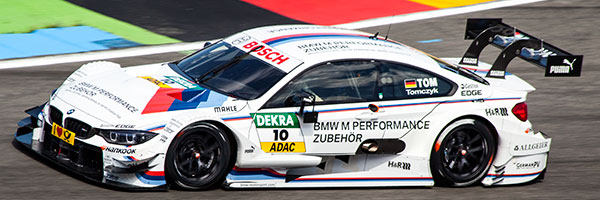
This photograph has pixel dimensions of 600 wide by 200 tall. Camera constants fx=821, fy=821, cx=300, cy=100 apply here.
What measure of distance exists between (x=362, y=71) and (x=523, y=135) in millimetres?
1787

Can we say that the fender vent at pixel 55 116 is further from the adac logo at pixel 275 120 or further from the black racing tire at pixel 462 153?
the black racing tire at pixel 462 153

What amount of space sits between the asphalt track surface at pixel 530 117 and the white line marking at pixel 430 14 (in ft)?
0.84

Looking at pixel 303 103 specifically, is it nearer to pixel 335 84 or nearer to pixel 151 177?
pixel 335 84

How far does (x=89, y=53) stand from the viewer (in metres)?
11.8

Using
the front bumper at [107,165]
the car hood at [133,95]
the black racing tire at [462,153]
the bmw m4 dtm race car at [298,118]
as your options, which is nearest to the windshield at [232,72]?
the bmw m4 dtm race car at [298,118]

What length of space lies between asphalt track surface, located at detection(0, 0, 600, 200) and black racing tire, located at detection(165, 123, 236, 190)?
0.11 meters

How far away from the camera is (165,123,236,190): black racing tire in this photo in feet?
21.6

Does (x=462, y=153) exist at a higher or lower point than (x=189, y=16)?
lower

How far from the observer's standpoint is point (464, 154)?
7668 millimetres

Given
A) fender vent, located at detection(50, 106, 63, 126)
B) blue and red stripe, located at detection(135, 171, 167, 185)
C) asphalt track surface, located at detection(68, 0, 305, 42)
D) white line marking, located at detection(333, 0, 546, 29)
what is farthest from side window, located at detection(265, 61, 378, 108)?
white line marking, located at detection(333, 0, 546, 29)

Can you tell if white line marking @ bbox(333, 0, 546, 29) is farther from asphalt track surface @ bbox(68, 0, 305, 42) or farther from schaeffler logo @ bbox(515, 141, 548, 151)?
schaeffler logo @ bbox(515, 141, 548, 151)

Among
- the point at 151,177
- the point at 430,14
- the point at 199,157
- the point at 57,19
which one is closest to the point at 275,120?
the point at 199,157

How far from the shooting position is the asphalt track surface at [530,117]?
6.86 m

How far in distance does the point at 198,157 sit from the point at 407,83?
2.05m
